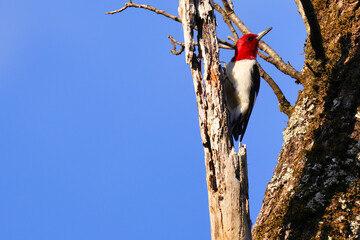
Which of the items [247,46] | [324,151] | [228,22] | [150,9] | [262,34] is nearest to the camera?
[324,151]

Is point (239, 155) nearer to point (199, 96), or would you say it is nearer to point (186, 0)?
point (199, 96)

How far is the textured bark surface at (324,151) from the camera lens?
273 centimetres

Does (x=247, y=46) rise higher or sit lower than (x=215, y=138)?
higher

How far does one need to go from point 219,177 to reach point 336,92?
1.30m

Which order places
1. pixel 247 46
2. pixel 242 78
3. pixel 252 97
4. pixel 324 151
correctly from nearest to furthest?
pixel 324 151 < pixel 242 78 < pixel 252 97 < pixel 247 46

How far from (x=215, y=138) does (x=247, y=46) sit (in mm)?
1862

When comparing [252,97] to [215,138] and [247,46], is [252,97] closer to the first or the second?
[247,46]

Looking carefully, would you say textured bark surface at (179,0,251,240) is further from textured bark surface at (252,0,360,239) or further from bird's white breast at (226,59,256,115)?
bird's white breast at (226,59,256,115)

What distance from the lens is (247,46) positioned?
4230mm

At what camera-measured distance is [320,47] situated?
3.38 meters

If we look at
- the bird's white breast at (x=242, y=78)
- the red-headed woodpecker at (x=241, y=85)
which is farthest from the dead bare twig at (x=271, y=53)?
the bird's white breast at (x=242, y=78)

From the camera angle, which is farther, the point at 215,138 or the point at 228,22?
the point at 228,22

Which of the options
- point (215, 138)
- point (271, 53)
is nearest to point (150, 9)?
point (271, 53)

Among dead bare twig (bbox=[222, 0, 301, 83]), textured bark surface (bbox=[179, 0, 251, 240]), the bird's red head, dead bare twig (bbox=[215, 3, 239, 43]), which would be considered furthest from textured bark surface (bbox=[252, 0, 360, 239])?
dead bare twig (bbox=[215, 3, 239, 43])
